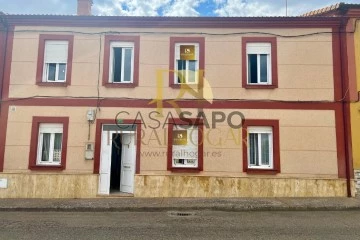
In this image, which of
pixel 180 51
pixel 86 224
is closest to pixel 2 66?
pixel 180 51

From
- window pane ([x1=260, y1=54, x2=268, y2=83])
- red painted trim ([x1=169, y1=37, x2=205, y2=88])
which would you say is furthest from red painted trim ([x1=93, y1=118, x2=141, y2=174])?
window pane ([x1=260, y1=54, x2=268, y2=83])

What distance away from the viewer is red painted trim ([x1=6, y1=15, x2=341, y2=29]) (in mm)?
11523

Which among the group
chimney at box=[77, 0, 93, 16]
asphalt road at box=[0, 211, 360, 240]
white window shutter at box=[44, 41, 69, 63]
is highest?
chimney at box=[77, 0, 93, 16]

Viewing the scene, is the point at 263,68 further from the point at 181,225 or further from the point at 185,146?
the point at 181,225

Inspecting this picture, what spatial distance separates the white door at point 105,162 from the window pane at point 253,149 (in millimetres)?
5096

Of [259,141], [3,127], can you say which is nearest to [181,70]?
[259,141]

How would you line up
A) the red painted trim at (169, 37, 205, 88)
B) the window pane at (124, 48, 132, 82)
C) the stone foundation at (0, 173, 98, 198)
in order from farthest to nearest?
the window pane at (124, 48, 132, 82), the red painted trim at (169, 37, 205, 88), the stone foundation at (0, 173, 98, 198)

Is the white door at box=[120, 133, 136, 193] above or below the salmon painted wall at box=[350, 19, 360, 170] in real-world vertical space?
below

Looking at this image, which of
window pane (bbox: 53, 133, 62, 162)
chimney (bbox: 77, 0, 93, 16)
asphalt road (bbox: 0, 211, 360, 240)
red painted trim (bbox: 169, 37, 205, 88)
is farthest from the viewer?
chimney (bbox: 77, 0, 93, 16)

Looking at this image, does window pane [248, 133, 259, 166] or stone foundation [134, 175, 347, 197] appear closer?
stone foundation [134, 175, 347, 197]

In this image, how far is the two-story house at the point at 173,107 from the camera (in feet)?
36.3

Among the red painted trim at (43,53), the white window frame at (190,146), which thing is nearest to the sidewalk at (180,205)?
the white window frame at (190,146)

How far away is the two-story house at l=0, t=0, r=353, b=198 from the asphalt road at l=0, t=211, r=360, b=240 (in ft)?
7.37

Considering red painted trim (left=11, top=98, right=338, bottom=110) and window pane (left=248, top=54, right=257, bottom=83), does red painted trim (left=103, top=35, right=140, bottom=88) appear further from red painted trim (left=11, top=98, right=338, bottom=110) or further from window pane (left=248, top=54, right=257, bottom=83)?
window pane (left=248, top=54, right=257, bottom=83)
